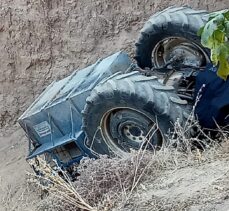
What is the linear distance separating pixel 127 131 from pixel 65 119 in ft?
2.20

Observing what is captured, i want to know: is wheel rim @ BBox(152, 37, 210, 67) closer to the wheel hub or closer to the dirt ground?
the wheel hub

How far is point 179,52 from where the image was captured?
625 cm

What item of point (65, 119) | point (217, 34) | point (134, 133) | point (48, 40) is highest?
point (217, 34)

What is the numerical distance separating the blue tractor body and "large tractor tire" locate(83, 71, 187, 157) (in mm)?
219

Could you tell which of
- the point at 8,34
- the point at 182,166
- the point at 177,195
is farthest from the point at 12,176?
the point at 177,195

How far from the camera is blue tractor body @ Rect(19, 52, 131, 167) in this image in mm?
5766

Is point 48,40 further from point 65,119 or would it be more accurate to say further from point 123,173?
point 123,173

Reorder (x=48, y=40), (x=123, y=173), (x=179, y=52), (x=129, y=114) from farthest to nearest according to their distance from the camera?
(x=48, y=40), (x=179, y=52), (x=129, y=114), (x=123, y=173)

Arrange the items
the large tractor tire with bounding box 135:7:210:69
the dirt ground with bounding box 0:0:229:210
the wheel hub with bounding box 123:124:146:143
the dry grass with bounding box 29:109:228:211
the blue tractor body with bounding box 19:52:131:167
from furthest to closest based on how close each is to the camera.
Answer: the dirt ground with bounding box 0:0:229:210 < the large tractor tire with bounding box 135:7:210:69 < the blue tractor body with bounding box 19:52:131:167 < the wheel hub with bounding box 123:124:146:143 < the dry grass with bounding box 29:109:228:211

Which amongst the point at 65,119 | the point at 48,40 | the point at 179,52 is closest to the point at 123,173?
the point at 65,119

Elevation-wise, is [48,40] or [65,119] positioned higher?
[48,40]

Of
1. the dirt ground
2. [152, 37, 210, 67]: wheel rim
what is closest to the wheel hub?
[152, 37, 210, 67]: wheel rim

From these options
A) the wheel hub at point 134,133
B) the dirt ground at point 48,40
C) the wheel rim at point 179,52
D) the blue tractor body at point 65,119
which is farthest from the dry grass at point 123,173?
the dirt ground at point 48,40

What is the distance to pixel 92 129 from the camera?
5570 mm
